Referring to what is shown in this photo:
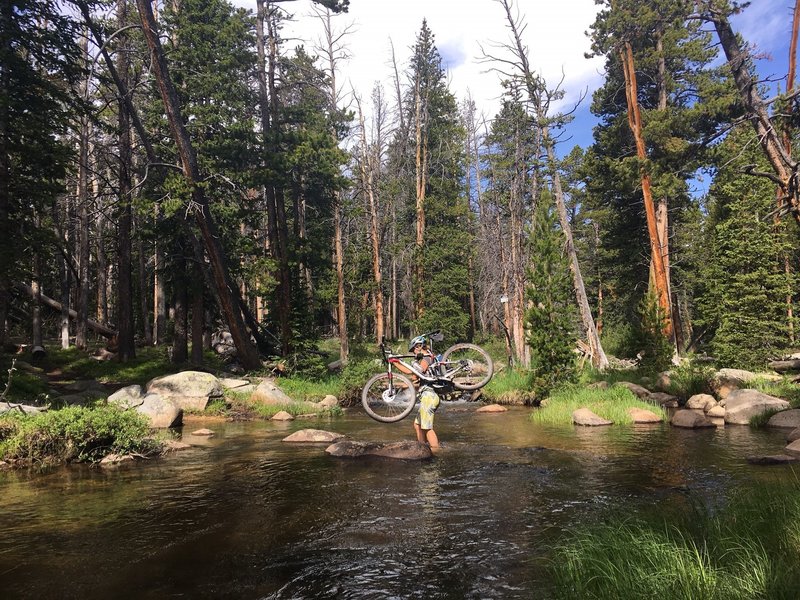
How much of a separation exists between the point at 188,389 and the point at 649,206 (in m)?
21.0

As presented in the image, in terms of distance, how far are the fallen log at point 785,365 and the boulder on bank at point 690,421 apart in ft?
23.3

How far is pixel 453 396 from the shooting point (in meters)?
23.2

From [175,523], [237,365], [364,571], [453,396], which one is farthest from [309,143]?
[364,571]

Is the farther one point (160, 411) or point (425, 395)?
point (160, 411)

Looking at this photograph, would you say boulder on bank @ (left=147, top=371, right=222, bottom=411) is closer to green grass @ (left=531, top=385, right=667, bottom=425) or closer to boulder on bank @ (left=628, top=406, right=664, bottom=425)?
green grass @ (left=531, top=385, right=667, bottom=425)

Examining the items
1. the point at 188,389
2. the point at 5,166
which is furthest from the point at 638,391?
the point at 5,166

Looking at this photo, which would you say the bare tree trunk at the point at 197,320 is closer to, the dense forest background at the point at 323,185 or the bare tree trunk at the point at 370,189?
the dense forest background at the point at 323,185

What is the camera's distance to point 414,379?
12.1 metres

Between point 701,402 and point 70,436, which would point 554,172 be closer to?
point 701,402

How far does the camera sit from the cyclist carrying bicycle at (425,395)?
11.6 m

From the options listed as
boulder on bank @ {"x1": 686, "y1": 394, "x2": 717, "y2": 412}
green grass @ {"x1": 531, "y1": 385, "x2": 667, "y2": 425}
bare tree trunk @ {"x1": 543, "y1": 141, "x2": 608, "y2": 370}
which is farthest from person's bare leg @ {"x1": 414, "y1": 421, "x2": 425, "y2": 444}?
bare tree trunk @ {"x1": 543, "y1": 141, "x2": 608, "y2": 370}

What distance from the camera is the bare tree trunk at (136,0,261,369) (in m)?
18.6

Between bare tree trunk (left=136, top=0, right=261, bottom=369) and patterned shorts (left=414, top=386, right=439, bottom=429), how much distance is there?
11906 millimetres

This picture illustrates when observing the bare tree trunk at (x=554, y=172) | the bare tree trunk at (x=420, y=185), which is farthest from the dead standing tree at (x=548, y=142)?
the bare tree trunk at (x=420, y=185)
